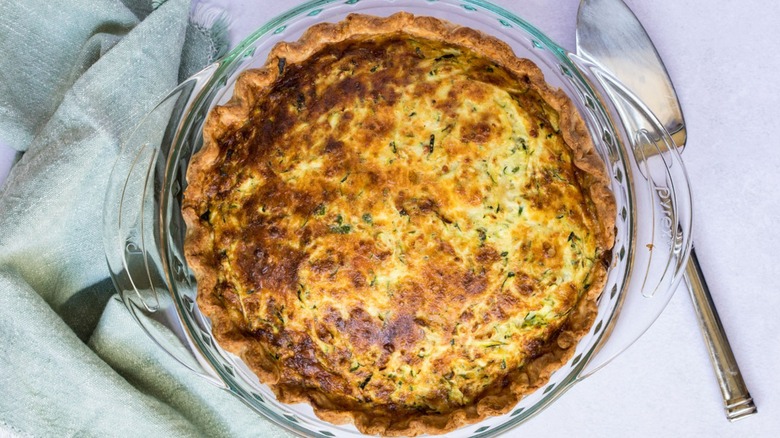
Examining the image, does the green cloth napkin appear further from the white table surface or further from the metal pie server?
the metal pie server

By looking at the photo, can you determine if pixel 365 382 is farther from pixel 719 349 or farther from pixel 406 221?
pixel 719 349

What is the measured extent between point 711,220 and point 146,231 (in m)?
2.26

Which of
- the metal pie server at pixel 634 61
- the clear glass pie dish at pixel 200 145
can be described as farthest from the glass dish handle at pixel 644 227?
the metal pie server at pixel 634 61

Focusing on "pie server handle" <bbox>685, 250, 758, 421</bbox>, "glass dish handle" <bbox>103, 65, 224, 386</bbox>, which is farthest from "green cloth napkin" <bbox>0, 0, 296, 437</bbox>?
"pie server handle" <bbox>685, 250, 758, 421</bbox>

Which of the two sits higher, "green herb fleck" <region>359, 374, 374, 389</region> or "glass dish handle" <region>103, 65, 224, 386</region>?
"glass dish handle" <region>103, 65, 224, 386</region>

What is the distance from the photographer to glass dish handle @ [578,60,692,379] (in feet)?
8.38

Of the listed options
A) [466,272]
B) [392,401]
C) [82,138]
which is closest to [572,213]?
[466,272]

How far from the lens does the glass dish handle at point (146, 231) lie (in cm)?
261

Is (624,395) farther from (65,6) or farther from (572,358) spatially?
(65,6)

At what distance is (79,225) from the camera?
2812 mm

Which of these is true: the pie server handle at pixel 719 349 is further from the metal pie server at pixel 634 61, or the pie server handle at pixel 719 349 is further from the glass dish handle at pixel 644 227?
the glass dish handle at pixel 644 227

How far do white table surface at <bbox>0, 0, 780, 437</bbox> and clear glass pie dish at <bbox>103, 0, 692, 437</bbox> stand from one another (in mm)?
261

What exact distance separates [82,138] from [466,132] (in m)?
1.49

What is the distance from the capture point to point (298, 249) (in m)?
2.32
